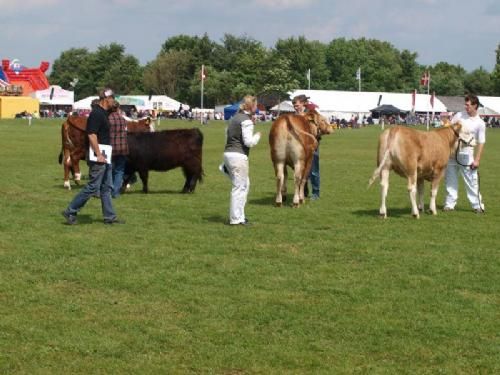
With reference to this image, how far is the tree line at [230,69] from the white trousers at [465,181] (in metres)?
114

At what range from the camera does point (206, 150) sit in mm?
33938

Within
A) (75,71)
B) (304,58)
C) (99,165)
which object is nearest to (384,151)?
(99,165)

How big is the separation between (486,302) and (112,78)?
→ 148203 millimetres

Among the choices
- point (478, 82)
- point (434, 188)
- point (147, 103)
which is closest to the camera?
point (434, 188)

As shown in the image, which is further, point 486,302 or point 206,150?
point 206,150

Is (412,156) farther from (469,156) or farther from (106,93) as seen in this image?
(106,93)

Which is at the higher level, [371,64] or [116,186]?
[371,64]

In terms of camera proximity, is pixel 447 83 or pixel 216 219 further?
pixel 447 83

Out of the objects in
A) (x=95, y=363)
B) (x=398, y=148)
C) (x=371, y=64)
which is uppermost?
(x=371, y=64)

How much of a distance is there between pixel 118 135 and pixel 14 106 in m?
81.1

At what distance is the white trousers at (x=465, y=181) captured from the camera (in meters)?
13.9

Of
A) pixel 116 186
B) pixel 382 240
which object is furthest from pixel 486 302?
pixel 116 186

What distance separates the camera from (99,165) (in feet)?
37.2

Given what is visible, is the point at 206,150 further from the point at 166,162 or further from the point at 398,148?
the point at 398,148
